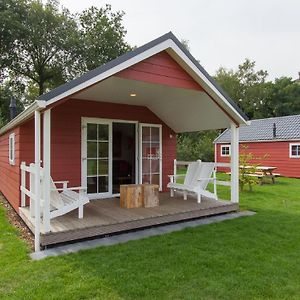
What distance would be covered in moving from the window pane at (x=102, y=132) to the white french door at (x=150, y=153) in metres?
1.02

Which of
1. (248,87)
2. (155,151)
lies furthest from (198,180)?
(248,87)

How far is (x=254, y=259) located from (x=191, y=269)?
90 centimetres

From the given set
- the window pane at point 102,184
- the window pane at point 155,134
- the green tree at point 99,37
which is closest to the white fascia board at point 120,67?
the window pane at point 102,184

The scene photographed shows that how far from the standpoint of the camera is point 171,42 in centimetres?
500

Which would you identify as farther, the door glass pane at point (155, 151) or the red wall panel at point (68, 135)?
the door glass pane at point (155, 151)

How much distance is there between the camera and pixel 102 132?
7.16 meters

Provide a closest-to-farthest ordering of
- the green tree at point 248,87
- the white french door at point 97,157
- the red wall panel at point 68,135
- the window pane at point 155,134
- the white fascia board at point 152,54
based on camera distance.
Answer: the white fascia board at point 152,54, the red wall panel at point 68,135, the white french door at point 97,157, the window pane at point 155,134, the green tree at point 248,87

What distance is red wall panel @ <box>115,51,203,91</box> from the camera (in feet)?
15.6

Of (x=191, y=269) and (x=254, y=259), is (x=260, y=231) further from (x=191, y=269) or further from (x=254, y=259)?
(x=191, y=269)

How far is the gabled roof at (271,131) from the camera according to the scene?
15.7 metres

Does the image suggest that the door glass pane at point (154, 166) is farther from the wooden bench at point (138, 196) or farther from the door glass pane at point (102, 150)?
the wooden bench at point (138, 196)

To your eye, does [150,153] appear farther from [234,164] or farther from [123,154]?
[234,164]

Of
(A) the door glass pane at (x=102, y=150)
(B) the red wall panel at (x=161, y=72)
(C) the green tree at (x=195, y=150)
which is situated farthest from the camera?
(C) the green tree at (x=195, y=150)

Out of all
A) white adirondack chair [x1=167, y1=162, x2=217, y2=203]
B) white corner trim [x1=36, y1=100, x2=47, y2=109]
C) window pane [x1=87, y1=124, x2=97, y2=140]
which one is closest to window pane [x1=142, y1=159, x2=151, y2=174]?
white adirondack chair [x1=167, y1=162, x2=217, y2=203]
